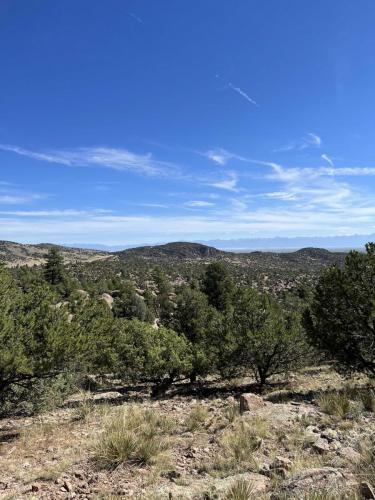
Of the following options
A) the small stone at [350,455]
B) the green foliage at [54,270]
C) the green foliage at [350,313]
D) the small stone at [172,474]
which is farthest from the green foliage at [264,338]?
the green foliage at [54,270]

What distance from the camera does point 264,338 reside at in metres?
23.6

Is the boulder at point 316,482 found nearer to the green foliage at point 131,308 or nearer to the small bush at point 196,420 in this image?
the small bush at point 196,420

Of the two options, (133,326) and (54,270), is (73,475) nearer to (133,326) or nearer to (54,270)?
(133,326)

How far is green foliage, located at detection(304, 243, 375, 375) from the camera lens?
57.1 ft

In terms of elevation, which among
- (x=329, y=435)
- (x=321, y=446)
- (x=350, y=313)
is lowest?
(x=329, y=435)

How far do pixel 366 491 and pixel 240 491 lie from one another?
1.81 metres

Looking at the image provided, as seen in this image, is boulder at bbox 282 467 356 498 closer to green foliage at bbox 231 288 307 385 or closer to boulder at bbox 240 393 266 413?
boulder at bbox 240 393 266 413

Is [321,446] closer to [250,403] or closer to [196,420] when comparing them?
[196,420]

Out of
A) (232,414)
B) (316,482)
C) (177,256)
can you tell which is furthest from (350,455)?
(177,256)

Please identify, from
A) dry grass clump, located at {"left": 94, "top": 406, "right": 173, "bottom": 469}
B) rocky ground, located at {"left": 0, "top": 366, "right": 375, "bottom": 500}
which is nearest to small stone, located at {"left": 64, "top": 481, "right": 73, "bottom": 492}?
rocky ground, located at {"left": 0, "top": 366, "right": 375, "bottom": 500}

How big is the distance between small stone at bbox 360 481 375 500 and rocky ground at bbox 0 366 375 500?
0.6 inches

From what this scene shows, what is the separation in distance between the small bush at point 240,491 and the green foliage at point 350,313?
12936mm

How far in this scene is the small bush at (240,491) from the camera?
5734 mm

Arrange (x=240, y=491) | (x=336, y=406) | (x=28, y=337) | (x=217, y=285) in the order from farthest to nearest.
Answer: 1. (x=217, y=285)
2. (x=28, y=337)
3. (x=336, y=406)
4. (x=240, y=491)
